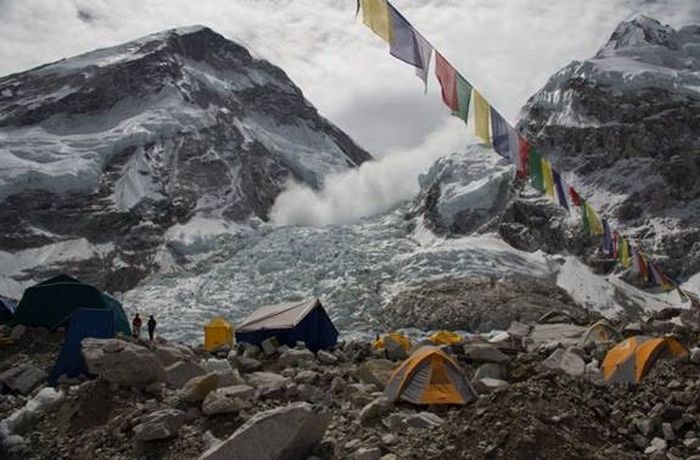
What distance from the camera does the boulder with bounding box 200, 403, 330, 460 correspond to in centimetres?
675

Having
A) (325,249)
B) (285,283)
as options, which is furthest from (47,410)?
(325,249)

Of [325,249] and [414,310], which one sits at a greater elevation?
[325,249]

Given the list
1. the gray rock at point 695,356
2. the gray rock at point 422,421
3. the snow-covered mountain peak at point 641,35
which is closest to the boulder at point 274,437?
the gray rock at point 422,421

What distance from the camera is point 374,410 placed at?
348 inches

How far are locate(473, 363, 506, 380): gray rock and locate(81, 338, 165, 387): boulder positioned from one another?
4848 millimetres

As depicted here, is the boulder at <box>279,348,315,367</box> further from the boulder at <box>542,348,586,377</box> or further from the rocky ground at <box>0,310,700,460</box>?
the boulder at <box>542,348,586,377</box>

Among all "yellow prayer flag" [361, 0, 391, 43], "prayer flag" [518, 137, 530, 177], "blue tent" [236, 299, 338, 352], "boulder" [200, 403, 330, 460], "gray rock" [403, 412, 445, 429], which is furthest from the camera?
"blue tent" [236, 299, 338, 352]

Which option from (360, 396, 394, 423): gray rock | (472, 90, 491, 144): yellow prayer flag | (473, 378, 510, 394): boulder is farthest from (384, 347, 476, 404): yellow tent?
(472, 90, 491, 144): yellow prayer flag

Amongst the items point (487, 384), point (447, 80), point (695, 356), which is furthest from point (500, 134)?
point (695, 356)

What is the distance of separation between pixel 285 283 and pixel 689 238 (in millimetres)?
50241

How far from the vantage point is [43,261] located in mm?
82750

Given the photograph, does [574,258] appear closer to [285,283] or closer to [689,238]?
[689,238]

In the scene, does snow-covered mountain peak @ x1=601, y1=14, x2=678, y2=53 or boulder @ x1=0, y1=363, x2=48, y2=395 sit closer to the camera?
boulder @ x1=0, y1=363, x2=48, y2=395

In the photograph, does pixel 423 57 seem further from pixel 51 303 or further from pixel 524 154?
pixel 51 303
